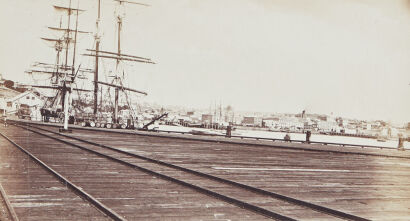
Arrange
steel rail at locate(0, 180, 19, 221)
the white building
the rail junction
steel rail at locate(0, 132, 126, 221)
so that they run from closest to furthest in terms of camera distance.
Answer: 1. steel rail at locate(0, 180, 19, 221)
2. steel rail at locate(0, 132, 126, 221)
3. the rail junction
4. the white building

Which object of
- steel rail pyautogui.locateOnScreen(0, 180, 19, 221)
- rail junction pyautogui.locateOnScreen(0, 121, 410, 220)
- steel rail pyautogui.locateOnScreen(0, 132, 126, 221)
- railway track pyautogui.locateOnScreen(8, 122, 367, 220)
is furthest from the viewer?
railway track pyautogui.locateOnScreen(8, 122, 367, 220)

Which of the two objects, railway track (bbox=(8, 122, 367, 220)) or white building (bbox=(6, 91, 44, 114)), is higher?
white building (bbox=(6, 91, 44, 114))

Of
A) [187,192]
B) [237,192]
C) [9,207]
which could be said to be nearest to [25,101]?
[187,192]

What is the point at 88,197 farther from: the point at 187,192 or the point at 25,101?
the point at 25,101

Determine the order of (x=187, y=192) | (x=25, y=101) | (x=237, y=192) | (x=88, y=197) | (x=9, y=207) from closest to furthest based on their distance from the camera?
(x=9, y=207) < (x=88, y=197) < (x=187, y=192) < (x=237, y=192) < (x=25, y=101)

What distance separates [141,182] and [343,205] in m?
3.28

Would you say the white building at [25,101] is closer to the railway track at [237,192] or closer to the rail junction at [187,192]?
the rail junction at [187,192]

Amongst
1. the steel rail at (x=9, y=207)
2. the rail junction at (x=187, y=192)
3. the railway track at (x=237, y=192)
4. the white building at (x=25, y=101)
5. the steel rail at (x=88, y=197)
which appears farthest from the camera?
the white building at (x=25, y=101)

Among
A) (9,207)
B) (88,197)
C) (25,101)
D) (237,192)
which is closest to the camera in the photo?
(9,207)

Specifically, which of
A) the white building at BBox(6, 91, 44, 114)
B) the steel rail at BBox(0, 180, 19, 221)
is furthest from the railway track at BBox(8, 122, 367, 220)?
the white building at BBox(6, 91, 44, 114)

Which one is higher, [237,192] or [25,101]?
[25,101]

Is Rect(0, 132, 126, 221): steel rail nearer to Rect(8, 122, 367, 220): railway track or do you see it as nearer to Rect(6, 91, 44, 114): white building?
Rect(8, 122, 367, 220): railway track

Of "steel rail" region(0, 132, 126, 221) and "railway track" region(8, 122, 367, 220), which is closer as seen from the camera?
"steel rail" region(0, 132, 126, 221)

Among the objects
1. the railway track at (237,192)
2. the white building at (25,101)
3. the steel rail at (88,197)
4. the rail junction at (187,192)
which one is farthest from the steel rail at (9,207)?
the white building at (25,101)
